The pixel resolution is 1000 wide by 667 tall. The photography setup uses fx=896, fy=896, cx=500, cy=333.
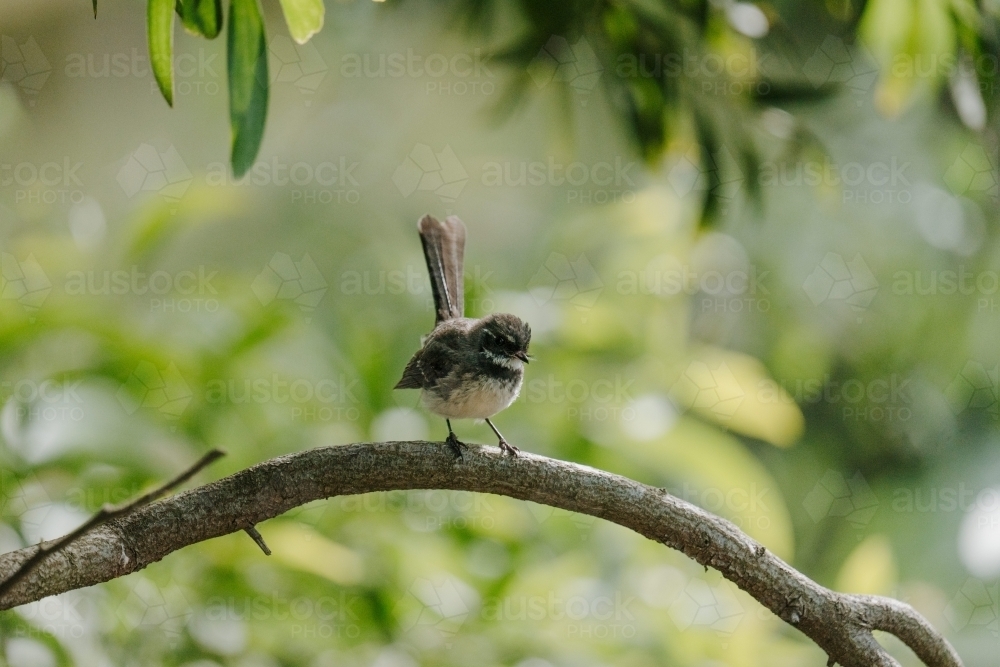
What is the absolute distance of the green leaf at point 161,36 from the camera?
1.49 meters

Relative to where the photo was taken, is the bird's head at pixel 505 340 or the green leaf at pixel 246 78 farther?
the bird's head at pixel 505 340

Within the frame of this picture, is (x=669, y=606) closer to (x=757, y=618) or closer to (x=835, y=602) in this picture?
(x=757, y=618)

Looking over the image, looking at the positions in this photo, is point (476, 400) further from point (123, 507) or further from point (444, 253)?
point (123, 507)

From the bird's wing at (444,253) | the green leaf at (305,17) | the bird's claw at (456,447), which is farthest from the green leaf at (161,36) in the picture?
the bird's wing at (444,253)

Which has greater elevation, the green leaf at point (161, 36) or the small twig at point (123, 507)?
the green leaf at point (161, 36)

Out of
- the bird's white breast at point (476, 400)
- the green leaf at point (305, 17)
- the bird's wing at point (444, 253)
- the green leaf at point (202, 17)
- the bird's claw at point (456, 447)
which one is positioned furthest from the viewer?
the bird's wing at point (444, 253)

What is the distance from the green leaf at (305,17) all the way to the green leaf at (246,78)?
20 cm

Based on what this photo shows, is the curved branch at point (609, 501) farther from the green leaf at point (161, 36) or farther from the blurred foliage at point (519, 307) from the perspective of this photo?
the green leaf at point (161, 36)

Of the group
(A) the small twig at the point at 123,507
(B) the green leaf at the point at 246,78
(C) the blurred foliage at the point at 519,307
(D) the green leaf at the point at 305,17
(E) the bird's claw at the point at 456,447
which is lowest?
(C) the blurred foliage at the point at 519,307

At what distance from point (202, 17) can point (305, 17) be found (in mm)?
243

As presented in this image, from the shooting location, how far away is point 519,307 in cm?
336

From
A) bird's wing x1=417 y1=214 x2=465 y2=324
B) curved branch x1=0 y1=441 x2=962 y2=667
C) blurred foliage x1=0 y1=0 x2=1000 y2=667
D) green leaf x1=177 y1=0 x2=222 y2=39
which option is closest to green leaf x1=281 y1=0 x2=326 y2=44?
blurred foliage x1=0 y1=0 x2=1000 y2=667

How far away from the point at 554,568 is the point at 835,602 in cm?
125

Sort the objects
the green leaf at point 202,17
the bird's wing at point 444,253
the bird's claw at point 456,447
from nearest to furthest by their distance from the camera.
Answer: the green leaf at point 202,17 → the bird's claw at point 456,447 → the bird's wing at point 444,253
